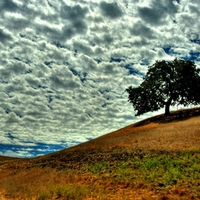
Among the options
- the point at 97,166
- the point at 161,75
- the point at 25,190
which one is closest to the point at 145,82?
the point at 161,75

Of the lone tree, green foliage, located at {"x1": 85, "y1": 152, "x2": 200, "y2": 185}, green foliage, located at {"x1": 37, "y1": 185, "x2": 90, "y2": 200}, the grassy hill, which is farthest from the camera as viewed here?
the lone tree

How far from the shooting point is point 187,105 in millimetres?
56531

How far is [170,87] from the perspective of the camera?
5603cm

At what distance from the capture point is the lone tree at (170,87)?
182ft

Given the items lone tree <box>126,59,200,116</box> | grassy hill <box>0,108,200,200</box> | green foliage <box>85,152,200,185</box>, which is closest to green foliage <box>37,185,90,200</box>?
grassy hill <box>0,108,200,200</box>

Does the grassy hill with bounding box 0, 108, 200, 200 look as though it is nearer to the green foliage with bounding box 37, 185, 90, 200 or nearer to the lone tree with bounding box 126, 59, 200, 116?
the green foliage with bounding box 37, 185, 90, 200

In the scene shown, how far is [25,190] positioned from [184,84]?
4441 cm

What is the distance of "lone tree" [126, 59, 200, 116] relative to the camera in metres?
55.5

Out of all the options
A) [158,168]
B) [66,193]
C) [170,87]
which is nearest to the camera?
[66,193]

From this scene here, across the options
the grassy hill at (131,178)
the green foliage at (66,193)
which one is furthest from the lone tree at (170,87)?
the green foliage at (66,193)

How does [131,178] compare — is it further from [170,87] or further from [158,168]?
[170,87]

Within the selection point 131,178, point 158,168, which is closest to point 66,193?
point 131,178

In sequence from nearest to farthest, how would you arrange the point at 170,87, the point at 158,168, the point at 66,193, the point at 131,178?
the point at 66,193 < the point at 131,178 < the point at 158,168 < the point at 170,87

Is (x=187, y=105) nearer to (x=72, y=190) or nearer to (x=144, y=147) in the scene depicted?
(x=144, y=147)
